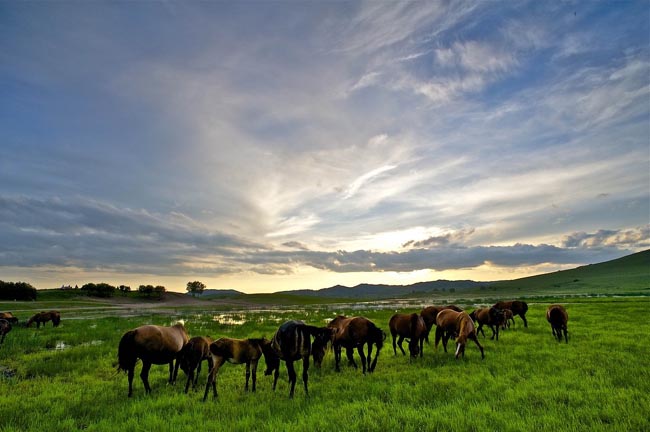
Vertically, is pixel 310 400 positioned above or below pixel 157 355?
below

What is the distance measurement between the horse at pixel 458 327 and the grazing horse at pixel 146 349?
10.5 meters

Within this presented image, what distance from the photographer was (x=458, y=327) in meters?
13.9

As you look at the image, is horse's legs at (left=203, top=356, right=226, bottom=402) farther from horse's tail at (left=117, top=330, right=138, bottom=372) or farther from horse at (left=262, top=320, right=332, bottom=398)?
horse's tail at (left=117, top=330, right=138, bottom=372)

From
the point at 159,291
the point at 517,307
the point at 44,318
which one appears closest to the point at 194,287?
the point at 159,291

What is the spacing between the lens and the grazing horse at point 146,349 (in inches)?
380

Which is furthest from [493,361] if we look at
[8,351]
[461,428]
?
[8,351]

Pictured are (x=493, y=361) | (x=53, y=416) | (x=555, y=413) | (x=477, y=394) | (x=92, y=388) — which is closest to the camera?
(x=555, y=413)

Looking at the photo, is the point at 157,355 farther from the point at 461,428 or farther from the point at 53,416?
the point at 461,428

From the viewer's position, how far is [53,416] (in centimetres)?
800

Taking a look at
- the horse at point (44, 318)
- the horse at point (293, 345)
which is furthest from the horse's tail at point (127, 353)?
the horse at point (44, 318)

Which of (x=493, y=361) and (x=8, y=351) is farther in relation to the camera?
(x=8, y=351)

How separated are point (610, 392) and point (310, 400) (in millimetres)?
7744

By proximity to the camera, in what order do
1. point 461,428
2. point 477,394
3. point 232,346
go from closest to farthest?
1. point 461,428
2. point 477,394
3. point 232,346

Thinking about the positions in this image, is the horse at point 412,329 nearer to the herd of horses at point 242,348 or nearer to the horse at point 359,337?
the herd of horses at point 242,348
